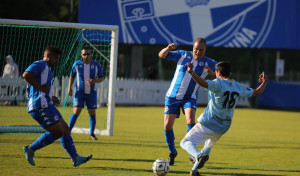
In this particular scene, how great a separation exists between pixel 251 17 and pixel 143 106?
711 centimetres

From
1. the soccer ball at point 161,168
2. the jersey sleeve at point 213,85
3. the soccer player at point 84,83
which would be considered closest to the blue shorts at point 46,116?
A: the soccer ball at point 161,168

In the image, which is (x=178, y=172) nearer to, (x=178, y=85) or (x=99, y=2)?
(x=178, y=85)

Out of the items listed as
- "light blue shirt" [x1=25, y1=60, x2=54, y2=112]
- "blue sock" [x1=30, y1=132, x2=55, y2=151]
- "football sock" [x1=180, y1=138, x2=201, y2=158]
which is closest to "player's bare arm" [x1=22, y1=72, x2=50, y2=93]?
"light blue shirt" [x1=25, y1=60, x2=54, y2=112]

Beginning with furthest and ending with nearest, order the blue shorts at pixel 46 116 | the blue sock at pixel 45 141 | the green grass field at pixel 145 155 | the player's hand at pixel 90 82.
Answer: the player's hand at pixel 90 82
the green grass field at pixel 145 155
the blue sock at pixel 45 141
the blue shorts at pixel 46 116

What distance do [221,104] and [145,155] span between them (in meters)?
2.81

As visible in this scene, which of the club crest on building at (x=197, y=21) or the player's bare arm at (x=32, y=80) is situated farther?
the club crest on building at (x=197, y=21)

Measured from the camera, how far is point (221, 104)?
256 inches

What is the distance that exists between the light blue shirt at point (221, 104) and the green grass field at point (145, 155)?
3.18 feet

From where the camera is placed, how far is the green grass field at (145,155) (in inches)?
286

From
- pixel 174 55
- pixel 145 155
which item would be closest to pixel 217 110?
pixel 174 55

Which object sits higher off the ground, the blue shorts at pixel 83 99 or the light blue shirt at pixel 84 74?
the light blue shirt at pixel 84 74

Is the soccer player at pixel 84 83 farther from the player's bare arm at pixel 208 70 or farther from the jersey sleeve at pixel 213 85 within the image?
the jersey sleeve at pixel 213 85

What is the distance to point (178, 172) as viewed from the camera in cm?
723

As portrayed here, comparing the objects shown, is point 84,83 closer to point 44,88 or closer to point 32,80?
point 44,88
